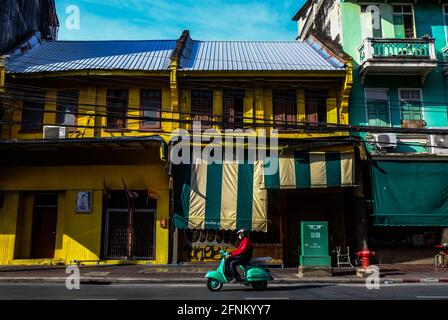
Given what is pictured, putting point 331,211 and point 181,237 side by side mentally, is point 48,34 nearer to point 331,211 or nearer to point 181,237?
point 181,237

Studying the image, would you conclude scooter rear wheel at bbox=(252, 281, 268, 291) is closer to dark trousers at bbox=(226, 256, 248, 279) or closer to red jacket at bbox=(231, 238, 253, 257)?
dark trousers at bbox=(226, 256, 248, 279)

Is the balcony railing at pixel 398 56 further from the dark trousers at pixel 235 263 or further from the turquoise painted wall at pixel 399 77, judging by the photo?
the dark trousers at pixel 235 263

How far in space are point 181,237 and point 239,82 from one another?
7.14 meters

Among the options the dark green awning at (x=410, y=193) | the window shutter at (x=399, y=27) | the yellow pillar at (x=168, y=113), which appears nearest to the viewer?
the dark green awning at (x=410, y=193)

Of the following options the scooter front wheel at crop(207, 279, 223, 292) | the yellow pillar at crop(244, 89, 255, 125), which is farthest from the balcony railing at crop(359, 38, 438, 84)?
the scooter front wheel at crop(207, 279, 223, 292)

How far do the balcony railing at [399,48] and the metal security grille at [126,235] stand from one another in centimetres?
1176

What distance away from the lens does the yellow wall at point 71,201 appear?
61.0ft

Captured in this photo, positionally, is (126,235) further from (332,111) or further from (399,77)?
(399,77)

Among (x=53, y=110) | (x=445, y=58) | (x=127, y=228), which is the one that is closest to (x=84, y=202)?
(x=127, y=228)

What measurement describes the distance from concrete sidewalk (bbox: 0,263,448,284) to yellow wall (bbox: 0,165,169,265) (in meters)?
1.37

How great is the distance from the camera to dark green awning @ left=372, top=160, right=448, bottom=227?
17.7 meters

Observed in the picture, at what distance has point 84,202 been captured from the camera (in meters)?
18.9

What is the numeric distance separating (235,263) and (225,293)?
2.92 feet

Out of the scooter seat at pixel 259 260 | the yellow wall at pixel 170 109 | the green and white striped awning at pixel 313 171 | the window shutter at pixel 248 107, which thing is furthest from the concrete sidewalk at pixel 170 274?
the window shutter at pixel 248 107
